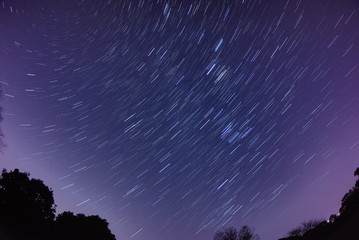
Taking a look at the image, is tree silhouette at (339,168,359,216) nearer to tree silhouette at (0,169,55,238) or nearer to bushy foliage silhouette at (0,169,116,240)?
bushy foliage silhouette at (0,169,116,240)

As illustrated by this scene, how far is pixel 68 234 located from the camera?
2667cm

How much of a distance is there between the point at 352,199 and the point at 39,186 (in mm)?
33116

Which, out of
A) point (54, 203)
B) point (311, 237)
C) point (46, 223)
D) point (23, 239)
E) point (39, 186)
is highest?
point (39, 186)

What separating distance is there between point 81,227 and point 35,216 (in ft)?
16.8

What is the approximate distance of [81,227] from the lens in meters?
28.1

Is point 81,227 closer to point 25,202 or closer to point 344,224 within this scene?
point 25,202

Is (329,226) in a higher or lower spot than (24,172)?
lower

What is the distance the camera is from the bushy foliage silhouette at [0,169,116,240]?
23.0 meters

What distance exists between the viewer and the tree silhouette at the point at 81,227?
26861mm

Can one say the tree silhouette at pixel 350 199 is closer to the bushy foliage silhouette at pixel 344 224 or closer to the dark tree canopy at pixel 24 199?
the bushy foliage silhouette at pixel 344 224

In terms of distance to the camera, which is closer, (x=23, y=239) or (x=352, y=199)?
(x=23, y=239)

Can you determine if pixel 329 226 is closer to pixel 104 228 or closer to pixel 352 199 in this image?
pixel 352 199

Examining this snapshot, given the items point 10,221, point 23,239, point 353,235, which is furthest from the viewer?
point 10,221

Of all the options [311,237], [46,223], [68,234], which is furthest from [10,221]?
[311,237]
